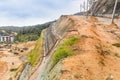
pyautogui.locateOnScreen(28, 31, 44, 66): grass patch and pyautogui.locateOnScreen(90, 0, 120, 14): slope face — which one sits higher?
pyautogui.locateOnScreen(90, 0, 120, 14): slope face

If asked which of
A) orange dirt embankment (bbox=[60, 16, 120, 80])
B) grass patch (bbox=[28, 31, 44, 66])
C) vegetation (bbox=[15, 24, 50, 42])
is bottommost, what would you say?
vegetation (bbox=[15, 24, 50, 42])

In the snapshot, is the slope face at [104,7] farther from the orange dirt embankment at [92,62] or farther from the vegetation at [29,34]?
the vegetation at [29,34]

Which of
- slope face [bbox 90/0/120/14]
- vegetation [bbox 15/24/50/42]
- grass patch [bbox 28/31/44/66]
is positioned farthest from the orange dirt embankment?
vegetation [bbox 15/24/50/42]

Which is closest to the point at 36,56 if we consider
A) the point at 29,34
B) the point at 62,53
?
the point at 62,53

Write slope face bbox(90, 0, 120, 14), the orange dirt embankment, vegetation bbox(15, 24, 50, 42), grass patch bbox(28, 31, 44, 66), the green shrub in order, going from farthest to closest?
1. vegetation bbox(15, 24, 50, 42)
2. slope face bbox(90, 0, 120, 14)
3. grass patch bbox(28, 31, 44, 66)
4. the green shrub
5. the orange dirt embankment

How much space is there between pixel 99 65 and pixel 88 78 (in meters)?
2.17

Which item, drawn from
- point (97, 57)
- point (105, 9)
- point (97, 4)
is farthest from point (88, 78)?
point (97, 4)

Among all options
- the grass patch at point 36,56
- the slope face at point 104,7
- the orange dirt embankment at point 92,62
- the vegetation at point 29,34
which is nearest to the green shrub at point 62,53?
the orange dirt embankment at point 92,62

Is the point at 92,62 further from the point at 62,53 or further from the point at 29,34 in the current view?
the point at 29,34

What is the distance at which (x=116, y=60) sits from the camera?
1766 cm

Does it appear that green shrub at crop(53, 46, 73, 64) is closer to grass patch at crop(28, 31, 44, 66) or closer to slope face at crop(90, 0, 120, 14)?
grass patch at crop(28, 31, 44, 66)

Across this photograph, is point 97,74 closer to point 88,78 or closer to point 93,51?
point 88,78

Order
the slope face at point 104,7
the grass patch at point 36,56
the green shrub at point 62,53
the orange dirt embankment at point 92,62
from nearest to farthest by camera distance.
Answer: the orange dirt embankment at point 92,62 < the green shrub at point 62,53 < the grass patch at point 36,56 < the slope face at point 104,7

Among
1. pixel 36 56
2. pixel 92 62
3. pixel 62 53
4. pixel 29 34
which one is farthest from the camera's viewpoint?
pixel 29 34
